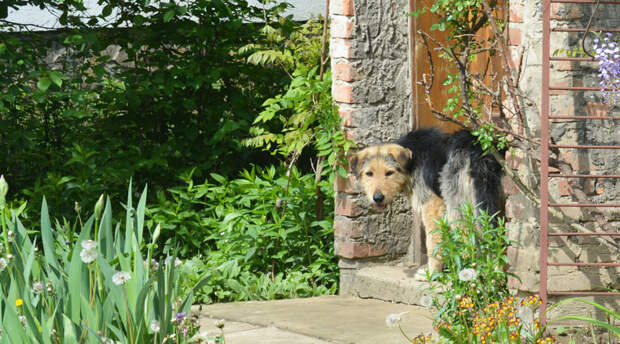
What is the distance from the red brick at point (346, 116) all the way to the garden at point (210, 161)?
0.06m

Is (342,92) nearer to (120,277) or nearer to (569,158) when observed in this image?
(569,158)

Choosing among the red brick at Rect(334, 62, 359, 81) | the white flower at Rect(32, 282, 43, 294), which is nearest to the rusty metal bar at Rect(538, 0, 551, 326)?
the red brick at Rect(334, 62, 359, 81)

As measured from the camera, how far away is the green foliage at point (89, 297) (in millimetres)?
3162

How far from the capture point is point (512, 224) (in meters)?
4.71

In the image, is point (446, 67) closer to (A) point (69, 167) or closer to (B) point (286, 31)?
(B) point (286, 31)

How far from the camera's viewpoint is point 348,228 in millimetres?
6379

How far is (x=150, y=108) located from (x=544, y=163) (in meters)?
4.75

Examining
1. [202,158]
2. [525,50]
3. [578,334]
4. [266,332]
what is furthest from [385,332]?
[202,158]

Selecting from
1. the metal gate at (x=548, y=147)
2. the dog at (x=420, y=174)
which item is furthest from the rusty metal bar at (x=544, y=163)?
the dog at (x=420, y=174)

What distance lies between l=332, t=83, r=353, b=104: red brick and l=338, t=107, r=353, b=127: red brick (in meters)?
0.07

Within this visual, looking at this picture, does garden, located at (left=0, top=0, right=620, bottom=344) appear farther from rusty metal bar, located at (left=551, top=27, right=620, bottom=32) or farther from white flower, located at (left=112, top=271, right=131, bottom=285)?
white flower, located at (left=112, top=271, right=131, bottom=285)

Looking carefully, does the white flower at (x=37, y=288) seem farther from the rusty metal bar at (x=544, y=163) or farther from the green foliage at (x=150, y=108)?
the green foliage at (x=150, y=108)

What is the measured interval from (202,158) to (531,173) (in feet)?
13.3

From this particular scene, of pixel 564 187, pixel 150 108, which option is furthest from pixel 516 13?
pixel 150 108
